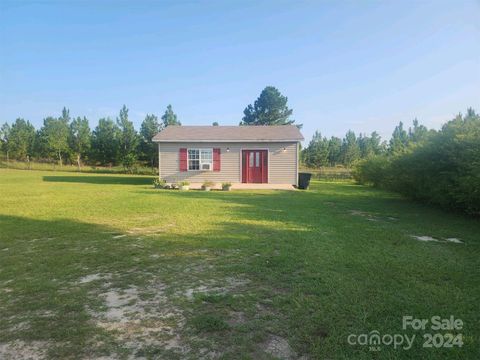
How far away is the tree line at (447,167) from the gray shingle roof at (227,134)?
733 cm

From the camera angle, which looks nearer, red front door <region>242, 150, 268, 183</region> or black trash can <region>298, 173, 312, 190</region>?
black trash can <region>298, 173, 312, 190</region>

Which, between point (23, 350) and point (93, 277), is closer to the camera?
point (23, 350)

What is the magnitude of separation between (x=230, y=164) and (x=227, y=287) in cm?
1416

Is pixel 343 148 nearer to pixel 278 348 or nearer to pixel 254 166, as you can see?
pixel 254 166

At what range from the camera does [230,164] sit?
17406 mm

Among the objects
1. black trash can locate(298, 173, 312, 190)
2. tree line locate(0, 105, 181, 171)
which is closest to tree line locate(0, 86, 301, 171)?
tree line locate(0, 105, 181, 171)

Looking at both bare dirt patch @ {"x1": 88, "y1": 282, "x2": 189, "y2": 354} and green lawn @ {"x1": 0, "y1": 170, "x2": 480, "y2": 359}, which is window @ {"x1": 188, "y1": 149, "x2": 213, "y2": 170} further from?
bare dirt patch @ {"x1": 88, "y1": 282, "x2": 189, "y2": 354}

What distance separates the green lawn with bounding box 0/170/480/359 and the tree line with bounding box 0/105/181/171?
27582 millimetres

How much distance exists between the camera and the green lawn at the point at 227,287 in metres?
2.37

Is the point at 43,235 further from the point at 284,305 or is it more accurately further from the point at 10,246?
the point at 284,305

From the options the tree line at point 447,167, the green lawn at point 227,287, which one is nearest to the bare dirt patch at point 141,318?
the green lawn at point 227,287

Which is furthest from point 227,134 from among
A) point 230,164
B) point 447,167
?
point 447,167

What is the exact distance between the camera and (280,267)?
398cm

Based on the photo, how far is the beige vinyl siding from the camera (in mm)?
17234
